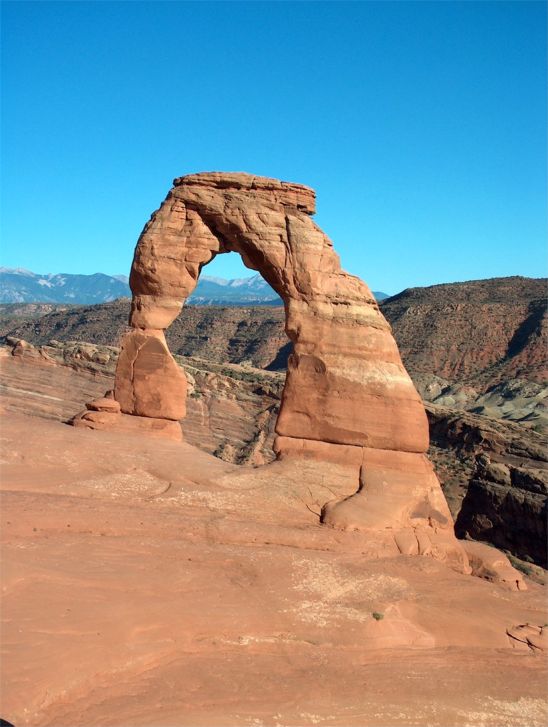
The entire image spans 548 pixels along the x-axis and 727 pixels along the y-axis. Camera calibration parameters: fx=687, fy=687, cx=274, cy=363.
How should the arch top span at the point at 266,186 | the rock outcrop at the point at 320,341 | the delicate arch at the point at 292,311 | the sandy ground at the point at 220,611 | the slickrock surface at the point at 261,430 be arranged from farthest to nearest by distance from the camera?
the slickrock surface at the point at 261,430, the arch top span at the point at 266,186, the delicate arch at the point at 292,311, the rock outcrop at the point at 320,341, the sandy ground at the point at 220,611

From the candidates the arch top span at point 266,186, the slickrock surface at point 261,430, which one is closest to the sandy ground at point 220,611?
the arch top span at point 266,186

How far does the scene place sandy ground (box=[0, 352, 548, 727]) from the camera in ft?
23.5

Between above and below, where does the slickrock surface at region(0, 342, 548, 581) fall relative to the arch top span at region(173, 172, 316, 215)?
below

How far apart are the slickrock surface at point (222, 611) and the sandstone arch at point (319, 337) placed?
2.93 feet

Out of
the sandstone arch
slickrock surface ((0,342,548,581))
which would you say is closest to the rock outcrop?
the sandstone arch

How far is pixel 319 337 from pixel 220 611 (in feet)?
22.4

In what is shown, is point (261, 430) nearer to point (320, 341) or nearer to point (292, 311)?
point (292, 311)

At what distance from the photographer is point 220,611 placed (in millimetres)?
8844

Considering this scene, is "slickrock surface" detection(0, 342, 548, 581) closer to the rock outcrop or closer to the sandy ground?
the rock outcrop

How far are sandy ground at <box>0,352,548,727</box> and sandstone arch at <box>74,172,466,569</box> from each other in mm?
970

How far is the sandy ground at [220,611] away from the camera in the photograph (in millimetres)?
7160

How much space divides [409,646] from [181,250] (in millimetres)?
9630

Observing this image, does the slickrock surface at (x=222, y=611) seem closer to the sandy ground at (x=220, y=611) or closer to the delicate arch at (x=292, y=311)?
the sandy ground at (x=220, y=611)

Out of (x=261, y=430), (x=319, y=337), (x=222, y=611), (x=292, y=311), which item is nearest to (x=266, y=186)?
(x=292, y=311)
